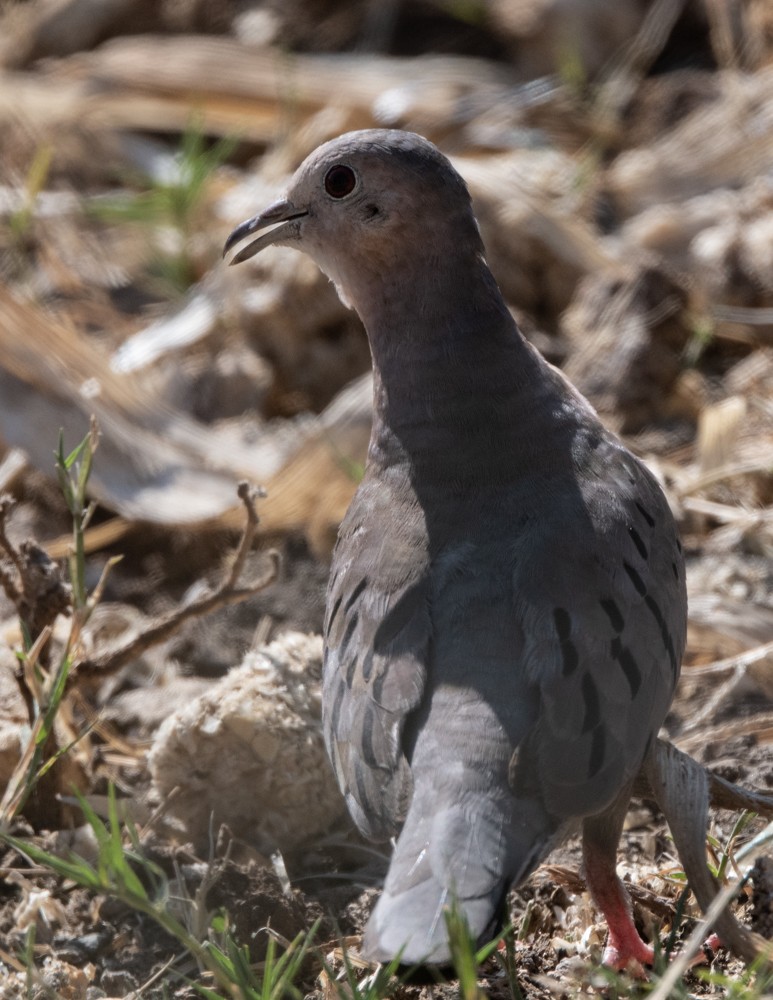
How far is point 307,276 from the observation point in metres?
6.20

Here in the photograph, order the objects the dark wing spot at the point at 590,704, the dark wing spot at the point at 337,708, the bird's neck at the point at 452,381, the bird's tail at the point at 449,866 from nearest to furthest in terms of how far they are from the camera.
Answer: the bird's tail at the point at 449,866 → the dark wing spot at the point at 590,704 → the dark wing spot at the point at 337,708 → the bird's neck at the point at 452,381

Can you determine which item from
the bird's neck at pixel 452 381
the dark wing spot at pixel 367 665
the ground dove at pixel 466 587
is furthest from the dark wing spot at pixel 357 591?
the bird's neck at pixel 452 381

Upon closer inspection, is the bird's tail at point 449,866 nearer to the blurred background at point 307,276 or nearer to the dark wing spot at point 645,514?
the dark wing spot at point 645,514

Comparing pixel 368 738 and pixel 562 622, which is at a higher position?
pixel 562 622

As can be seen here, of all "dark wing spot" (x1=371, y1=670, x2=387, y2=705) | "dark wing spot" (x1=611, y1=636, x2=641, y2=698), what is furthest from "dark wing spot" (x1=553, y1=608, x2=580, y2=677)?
"dark wing spot" (x1=371, y1=670, x2=387, y2=705)

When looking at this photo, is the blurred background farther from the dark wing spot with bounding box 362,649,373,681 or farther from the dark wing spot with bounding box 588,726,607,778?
the dark wing spot with bounding box 588,726,607,778

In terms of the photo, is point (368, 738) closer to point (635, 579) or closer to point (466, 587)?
point (466, 587)

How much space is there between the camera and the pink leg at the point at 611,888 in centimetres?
→ 324

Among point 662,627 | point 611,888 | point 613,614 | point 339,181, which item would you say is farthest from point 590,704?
point 339,181

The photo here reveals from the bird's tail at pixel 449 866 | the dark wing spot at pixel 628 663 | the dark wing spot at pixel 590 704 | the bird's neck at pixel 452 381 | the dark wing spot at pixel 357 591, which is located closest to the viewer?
the bird's tail at pixel 449 866

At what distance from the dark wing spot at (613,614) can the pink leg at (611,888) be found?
401mm

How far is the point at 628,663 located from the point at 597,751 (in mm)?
238

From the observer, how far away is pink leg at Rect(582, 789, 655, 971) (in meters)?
3.24

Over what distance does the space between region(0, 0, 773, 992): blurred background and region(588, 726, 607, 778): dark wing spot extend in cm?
120
